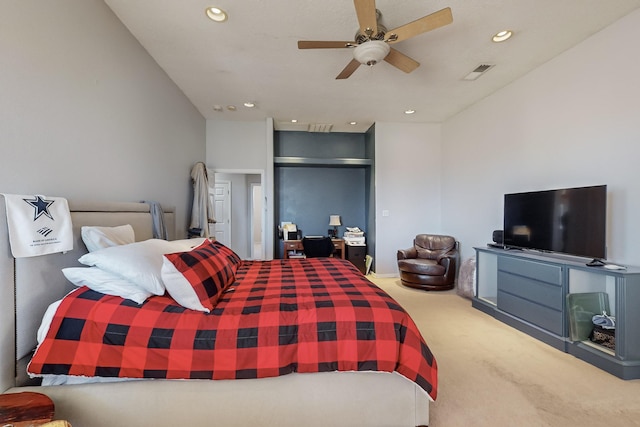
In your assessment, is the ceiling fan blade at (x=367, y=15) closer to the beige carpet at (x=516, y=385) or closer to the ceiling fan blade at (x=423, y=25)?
the ceiling fan blade at (x=423, y=25)

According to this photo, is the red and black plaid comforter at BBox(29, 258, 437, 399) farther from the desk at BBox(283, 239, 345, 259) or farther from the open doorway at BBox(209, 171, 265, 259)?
the open doorway at BBox(209, 171, 265, 259)

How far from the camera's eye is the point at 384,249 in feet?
16.0

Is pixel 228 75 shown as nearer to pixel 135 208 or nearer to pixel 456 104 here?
pixel 135 208

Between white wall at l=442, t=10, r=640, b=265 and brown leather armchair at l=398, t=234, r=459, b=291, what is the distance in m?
0.32

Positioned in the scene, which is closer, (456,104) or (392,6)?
(392,6)

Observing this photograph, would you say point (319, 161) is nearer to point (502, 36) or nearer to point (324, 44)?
point (324, 44)

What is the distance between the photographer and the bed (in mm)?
1298

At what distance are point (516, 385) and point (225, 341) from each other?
206cm

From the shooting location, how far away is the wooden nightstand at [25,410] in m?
0.96

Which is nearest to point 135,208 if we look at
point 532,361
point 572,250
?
point 532,361

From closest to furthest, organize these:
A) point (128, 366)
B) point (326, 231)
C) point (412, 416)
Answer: point (128, 366), point (412, 416), point (326, 231)

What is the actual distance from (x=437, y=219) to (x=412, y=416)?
4087 millimetres

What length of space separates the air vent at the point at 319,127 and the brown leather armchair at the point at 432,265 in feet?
9.02

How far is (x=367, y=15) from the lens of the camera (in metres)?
1.87
